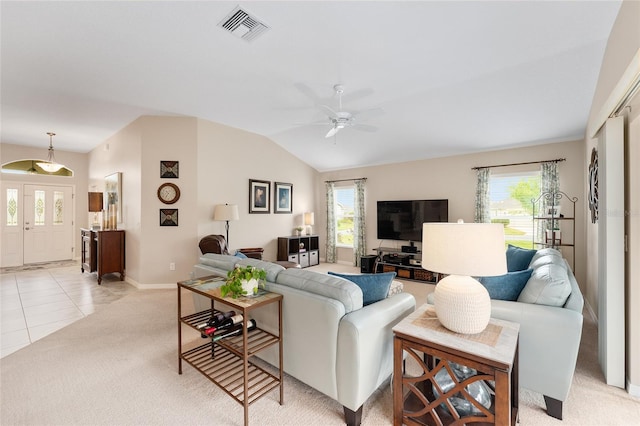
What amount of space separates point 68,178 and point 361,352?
9089 millimetres

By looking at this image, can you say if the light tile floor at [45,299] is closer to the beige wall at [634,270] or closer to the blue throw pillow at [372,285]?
the blue throw pillow at [372,285]

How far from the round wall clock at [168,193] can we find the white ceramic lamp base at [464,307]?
4639 mm

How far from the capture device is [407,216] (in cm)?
590

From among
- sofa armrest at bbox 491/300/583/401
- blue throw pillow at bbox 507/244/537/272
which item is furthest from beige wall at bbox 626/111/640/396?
blue throw pillow at bbox 507/244/537/272

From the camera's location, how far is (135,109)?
4.50m

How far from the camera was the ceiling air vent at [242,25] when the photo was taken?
2.36 metres

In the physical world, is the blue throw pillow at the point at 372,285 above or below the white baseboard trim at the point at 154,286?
above

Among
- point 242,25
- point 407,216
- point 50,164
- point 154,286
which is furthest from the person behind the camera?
point 50,164

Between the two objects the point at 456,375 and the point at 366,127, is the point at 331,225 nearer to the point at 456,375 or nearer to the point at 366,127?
the point at 366,127

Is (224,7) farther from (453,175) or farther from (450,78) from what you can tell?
(453,175)

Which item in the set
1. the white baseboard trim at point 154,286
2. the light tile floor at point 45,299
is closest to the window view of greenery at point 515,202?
the white baseboard trim at point 154,286

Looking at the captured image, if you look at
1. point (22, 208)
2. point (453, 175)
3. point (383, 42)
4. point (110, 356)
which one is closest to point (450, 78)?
point (383, 42)

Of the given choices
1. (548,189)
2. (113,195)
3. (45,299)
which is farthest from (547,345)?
(113,195)

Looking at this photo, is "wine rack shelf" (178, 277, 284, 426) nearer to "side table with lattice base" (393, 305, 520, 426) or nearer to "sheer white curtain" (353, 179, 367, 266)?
"side table with lattice base" (393, 305, 520, 426)
